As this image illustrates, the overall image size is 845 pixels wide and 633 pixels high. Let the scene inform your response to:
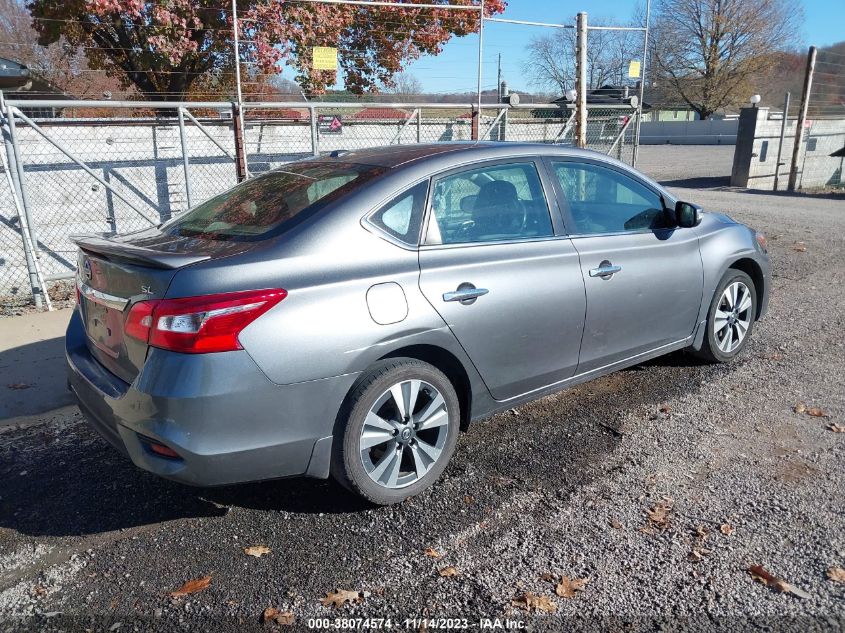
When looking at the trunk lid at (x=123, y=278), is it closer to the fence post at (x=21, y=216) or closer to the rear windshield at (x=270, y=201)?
the rear windshield at (x=270, y=201)

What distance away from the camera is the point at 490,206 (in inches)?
152

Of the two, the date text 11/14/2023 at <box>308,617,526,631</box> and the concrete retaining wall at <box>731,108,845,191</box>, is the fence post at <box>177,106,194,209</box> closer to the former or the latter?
the date text 11/14/2023 at <box>308,617,526,631</box>

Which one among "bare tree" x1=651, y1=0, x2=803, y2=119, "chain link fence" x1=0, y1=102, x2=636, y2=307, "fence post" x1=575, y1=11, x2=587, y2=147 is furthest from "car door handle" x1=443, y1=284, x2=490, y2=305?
"bare tree" x1=651, y1=0, x2=803, y2=119

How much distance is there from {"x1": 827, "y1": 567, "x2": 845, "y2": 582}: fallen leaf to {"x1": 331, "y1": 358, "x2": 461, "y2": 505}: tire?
5.72ft

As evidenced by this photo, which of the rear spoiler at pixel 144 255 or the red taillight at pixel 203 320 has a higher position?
the rear spoiler at pixel 144 255

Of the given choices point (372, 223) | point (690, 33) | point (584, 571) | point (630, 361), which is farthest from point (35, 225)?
point (690, 33)

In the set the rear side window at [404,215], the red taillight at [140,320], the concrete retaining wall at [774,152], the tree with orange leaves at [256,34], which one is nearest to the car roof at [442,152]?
the rear side window at [404,215]

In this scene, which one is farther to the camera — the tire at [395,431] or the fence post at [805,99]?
the fence post at [805,99]

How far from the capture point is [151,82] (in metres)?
13.1

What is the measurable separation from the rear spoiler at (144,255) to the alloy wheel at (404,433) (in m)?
1.06

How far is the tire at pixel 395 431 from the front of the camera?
3.15 metres

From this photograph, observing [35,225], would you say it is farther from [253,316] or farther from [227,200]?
[253,316]

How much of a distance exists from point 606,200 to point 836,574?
2.52 metres

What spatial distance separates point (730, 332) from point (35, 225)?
7.08 meters
